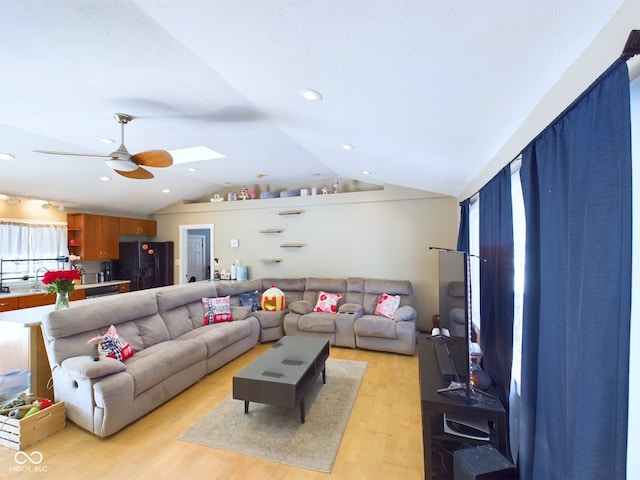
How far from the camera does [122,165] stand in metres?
2.56

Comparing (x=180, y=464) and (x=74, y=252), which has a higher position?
(x=74, y=252)

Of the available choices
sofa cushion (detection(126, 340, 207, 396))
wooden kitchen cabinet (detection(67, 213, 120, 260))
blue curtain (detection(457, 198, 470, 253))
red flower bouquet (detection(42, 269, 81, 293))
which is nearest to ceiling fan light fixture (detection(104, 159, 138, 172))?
red flower bouquet (detection(42, 269, 81, 293))

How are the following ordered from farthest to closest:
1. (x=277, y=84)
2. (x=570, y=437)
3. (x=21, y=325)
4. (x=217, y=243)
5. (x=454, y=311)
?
(x=217, y=243) → (x=21, y=325) → (x=454, y=311) → (x=277, y=84) → (x=570, y=437)

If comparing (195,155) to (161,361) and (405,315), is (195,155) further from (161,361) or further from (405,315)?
(405,315)

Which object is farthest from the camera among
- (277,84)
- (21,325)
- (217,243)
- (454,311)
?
(217,243)

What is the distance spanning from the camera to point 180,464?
2014 millimetres

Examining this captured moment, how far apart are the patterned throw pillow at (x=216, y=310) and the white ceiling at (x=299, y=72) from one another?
7.30 ft

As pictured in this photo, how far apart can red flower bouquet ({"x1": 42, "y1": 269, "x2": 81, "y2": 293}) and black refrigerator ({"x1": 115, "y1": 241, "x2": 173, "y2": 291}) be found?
3485 millimetres

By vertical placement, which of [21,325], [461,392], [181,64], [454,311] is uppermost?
[181,64]

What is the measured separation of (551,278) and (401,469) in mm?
1664

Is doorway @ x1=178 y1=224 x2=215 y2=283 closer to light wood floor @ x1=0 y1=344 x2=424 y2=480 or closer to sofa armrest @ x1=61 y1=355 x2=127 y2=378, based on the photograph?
sofa armrest @ x1=61 y1=355 x2=127 y2=378

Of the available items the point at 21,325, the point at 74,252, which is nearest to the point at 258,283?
the point at 21,325

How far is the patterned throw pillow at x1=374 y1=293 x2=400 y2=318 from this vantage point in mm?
4289

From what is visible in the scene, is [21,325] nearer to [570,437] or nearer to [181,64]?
[181,64]
